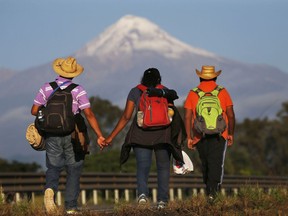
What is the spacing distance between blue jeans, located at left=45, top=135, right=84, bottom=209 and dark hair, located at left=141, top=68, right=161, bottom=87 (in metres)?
1.34

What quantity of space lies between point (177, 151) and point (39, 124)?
1.86 meters

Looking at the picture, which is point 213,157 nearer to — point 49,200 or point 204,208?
point 204,208

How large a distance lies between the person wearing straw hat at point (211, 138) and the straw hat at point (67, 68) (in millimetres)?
1904

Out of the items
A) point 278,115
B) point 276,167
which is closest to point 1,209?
point 276,167

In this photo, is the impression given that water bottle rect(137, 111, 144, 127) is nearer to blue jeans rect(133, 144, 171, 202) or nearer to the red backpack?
the red backpack

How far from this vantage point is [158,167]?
14867 millimetres

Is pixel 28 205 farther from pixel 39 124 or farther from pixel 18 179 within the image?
pixel 18 179

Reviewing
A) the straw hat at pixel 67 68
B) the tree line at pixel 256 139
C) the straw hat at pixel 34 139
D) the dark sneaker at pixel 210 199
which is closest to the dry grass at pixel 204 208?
the dark sneaker at pixel 210 199

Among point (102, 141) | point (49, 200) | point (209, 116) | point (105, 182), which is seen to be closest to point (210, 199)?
point (209, 116)

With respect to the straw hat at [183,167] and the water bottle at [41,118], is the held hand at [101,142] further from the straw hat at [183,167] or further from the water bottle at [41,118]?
the straw hat at [183,167]

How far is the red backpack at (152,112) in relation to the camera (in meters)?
14.5

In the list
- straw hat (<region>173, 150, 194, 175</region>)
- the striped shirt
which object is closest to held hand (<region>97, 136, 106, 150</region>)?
the striped shirt

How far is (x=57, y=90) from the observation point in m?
14.1

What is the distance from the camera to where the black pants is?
614 inches
